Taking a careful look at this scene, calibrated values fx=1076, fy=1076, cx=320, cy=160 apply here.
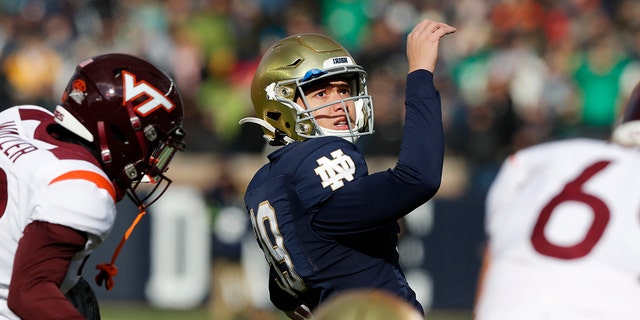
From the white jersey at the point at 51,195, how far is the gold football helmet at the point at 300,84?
39.2 inches

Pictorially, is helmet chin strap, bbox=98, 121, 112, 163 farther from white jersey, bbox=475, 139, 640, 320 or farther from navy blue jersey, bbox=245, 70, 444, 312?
white jersey, bbox=475, 139, 640, 320

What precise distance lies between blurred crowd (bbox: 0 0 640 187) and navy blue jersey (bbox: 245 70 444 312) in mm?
7437

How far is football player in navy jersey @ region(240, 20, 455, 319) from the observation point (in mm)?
3922

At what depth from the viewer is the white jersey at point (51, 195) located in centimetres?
353

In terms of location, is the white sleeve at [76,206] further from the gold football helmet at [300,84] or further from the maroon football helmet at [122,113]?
the gold football helmet at [300,84]

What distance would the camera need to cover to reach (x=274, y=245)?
4.24 metres

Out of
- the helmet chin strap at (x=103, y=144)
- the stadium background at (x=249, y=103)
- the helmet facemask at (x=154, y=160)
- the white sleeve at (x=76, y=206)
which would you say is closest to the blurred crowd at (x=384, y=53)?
the stadium background at (x=249, y=103)

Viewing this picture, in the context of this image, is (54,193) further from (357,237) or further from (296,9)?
(296,9)

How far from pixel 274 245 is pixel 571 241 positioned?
1.51 m

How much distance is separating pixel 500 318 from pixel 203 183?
30.7 feet

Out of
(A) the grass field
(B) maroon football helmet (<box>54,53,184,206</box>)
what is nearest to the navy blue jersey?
(B) maroon football helmet (<box>54,53,184,206</box>)

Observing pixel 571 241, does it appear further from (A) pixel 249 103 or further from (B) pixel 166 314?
(A) pixel 249 103

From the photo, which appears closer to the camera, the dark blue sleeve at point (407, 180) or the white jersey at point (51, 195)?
the white jersey at point (51, 195)

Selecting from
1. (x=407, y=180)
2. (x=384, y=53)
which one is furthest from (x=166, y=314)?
(x=407, y=180)
